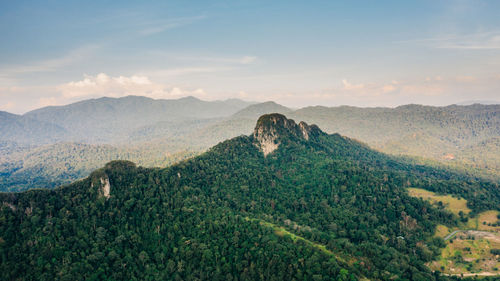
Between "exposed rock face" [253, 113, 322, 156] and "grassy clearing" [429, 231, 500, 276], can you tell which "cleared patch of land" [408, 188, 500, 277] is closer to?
"grassy clearing" [429, 231, 500, 276]

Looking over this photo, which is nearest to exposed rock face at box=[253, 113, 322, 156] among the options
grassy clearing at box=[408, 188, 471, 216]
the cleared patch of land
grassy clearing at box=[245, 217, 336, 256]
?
grassy clearing at box=[245, 217, 336, 256]

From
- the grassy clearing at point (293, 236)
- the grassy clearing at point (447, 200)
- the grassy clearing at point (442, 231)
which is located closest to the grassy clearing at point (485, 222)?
the grassy clearing at point (447, 200)

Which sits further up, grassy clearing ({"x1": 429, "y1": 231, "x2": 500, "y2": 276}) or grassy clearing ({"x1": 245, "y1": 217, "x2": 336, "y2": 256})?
grassy clearing ({"x1": 245, "y1": 217, "x2": 336, "y2": 256})

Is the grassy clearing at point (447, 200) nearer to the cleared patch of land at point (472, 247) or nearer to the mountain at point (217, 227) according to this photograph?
the cleared patch of land at point (472, 247)

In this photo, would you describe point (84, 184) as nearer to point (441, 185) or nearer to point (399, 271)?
point (399, 271)

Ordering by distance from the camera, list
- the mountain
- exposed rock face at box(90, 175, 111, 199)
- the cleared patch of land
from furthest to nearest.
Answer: exposed rock face at box(90, 175, 111, 199)
the cleared patch of land
the mountain

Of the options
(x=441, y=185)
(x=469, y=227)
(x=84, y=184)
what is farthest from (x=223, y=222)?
(x=441, y=185)
